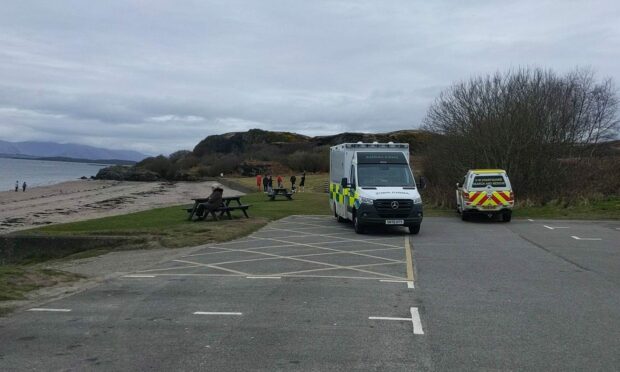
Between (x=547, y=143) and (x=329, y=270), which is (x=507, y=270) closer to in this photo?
(x=329, y=270)

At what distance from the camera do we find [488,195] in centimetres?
2214

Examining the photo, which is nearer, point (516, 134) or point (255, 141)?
point (516, 134)

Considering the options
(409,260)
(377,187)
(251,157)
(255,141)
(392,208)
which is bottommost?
(409,260)

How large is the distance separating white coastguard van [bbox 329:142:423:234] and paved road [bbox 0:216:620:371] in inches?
162

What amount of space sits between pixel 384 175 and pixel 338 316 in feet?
39.1

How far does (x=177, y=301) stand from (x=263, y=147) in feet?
404

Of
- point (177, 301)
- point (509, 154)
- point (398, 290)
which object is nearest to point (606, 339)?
point (398, 290)

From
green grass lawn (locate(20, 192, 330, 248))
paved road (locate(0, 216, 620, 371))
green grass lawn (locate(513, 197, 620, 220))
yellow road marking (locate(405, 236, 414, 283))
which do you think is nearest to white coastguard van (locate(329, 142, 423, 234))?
yellow road marking (locate(405, 236, 414, 283))

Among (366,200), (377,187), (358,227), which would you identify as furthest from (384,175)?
(358,227)

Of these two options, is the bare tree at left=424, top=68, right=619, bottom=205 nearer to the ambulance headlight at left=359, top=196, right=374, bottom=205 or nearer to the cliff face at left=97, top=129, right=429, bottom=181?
the ambulance headlight at left=359, top=196, right=374, bottom=205

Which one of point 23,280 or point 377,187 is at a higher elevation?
point 377,187

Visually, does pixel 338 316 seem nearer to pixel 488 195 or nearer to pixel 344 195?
pixel 344 195

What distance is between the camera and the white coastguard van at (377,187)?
17.1 m

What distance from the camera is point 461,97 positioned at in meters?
34.2
